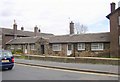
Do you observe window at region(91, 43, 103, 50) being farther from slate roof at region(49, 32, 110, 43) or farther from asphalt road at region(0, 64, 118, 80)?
asphalt road at region(0, 64, 118, 80)

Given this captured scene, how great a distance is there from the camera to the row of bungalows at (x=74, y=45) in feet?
104

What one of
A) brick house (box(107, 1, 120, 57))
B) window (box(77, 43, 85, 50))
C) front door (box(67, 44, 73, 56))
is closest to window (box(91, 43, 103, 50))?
window (box(77, 43, 85, 50))

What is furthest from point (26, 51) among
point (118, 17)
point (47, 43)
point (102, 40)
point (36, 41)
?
point (118, 17)

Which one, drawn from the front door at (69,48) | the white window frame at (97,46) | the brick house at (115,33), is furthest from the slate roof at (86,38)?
the brick house at (115,33)

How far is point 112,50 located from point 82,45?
5.70 metres

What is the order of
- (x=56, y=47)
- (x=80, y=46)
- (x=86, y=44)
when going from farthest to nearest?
1. (x=56, y=47)
2. (x=80, y=46)
3. (x=86, y=44)

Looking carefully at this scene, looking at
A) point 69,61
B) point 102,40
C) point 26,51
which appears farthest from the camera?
point 26,51

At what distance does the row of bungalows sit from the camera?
31.8 m

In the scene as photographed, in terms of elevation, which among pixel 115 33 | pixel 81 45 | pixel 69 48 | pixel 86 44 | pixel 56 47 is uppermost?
pixel 115 33

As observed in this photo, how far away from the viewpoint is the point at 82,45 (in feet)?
111

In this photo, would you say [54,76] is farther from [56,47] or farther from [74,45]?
[56,47]

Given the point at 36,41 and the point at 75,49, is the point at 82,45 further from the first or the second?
the point at 36,41

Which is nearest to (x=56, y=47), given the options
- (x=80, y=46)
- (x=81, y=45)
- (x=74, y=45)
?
(x=74, y=45)

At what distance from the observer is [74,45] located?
3506 cm
